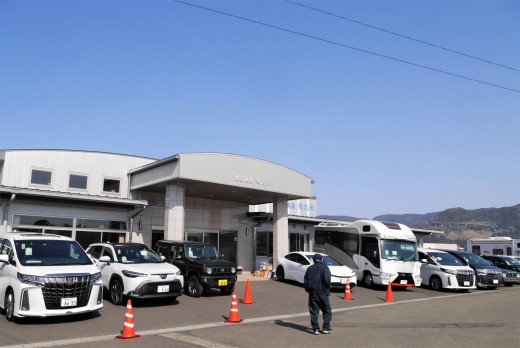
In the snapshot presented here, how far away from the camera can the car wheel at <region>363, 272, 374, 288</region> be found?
21.1m

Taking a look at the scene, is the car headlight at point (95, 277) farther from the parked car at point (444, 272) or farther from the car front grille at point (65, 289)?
the parked car at point (444, 272)

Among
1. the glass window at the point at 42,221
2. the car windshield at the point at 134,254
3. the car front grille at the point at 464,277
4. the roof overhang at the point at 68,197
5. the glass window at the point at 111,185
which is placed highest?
the glass window at the point at 111,185

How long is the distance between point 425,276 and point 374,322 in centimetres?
1219

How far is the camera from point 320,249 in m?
26.1

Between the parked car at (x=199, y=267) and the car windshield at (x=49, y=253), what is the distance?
471 centimetres

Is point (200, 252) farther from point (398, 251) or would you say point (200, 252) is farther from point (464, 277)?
point (464, 277)

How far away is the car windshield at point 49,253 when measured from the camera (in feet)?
35.6

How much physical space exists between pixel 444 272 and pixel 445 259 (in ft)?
4.39

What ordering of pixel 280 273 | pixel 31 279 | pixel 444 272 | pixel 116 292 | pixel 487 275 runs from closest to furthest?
1. pixel 31 279
2. pixel 116 292
3. pixel 444 272
4. pixel 280 273
5. pixel 487 275

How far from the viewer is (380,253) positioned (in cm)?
2080

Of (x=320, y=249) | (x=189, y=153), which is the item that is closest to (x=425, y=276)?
(x=320, y=249)

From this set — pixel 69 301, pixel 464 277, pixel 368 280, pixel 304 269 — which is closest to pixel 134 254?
pixel 69 301

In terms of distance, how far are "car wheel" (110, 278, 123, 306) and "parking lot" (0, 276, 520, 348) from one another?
0.86 feet

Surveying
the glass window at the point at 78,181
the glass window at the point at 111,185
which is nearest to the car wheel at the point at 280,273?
the glass window at the point at 111,185
